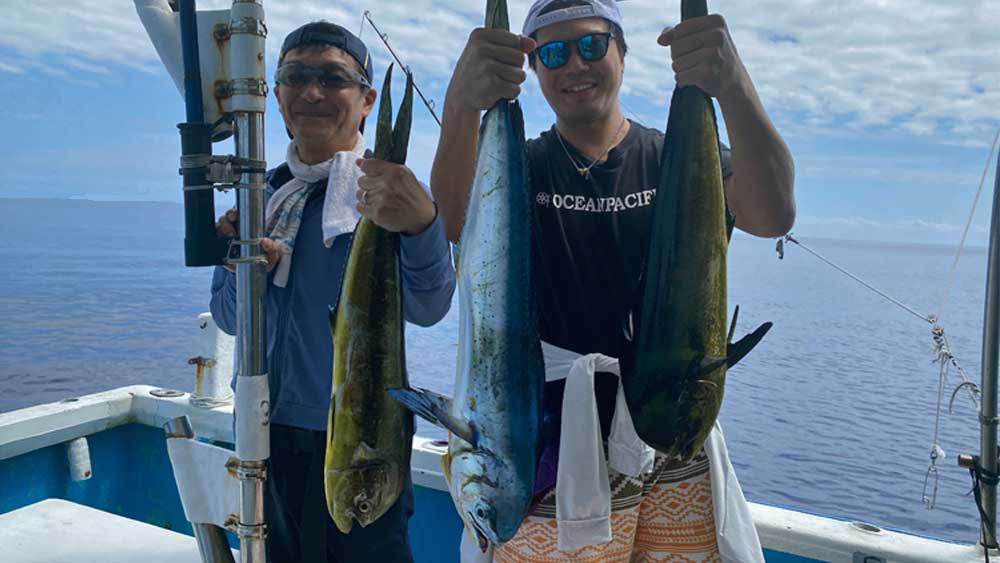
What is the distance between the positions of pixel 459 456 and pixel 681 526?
626 millimetres

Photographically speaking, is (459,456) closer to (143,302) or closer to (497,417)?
(497,417)

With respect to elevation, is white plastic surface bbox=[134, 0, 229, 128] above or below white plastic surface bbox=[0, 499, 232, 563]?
above

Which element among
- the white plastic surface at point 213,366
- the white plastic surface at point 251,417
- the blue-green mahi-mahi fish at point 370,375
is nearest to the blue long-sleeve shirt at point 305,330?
the white plastic surface at point 251,417

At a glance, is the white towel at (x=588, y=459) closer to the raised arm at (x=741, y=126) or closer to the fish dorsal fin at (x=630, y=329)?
the fish dorsal fin at (x=630, y=329)

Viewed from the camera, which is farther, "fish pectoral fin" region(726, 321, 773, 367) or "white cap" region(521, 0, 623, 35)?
"white cap" region(521, 0, 623, 35)

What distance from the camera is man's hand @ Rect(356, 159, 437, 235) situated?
127 centimetres

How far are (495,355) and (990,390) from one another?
1900 mm

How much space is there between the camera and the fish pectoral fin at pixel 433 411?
3.75ft

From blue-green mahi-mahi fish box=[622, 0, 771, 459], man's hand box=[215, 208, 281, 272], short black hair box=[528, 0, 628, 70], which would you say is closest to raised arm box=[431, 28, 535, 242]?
short black hair box=[528, 0, 628, 70]

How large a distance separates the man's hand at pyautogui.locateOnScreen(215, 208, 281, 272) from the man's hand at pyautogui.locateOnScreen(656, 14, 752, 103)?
1.05 m

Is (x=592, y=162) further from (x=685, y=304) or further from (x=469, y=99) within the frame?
(x=685, y=304)

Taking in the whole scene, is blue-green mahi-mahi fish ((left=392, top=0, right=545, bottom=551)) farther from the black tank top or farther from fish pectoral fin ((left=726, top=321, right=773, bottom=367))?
fish pectoral fin ((left=726, top=321, right=773, bottom=367))

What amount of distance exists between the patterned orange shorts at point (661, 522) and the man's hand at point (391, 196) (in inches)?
26.9

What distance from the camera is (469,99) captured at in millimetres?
1232
